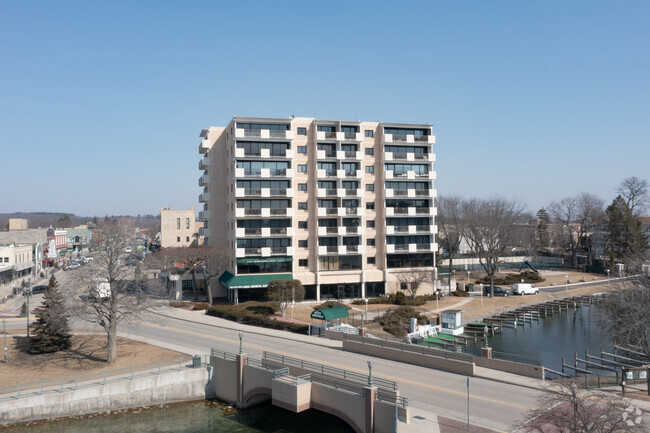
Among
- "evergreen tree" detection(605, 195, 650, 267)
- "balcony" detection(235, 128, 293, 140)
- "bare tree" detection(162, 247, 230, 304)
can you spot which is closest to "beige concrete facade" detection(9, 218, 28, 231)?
"bare tree" detection(162, 247, 230, 304)

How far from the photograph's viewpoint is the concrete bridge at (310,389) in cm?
2702

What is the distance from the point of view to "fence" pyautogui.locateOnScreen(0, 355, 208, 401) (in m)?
32.5

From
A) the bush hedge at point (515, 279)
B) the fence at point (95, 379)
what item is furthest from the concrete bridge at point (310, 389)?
the bush hedge at point (515, 279)

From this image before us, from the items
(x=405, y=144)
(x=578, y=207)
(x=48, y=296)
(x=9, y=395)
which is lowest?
(x=9, y=395)

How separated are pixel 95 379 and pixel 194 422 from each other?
8323 mm

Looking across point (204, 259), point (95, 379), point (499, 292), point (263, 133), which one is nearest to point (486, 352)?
point (95, 379)

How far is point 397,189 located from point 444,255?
40250mm

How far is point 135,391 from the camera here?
34.3 meters

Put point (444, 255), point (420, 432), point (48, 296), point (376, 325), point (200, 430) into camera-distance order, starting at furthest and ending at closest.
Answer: point (444, 255) → point (376, 325) → point (48, 296) → point (200, 430) → point (420, 432)

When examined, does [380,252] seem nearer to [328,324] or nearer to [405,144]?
[405,144]

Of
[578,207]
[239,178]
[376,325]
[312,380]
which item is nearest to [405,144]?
[239,178]

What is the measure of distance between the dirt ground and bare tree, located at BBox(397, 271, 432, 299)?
38.0 metres

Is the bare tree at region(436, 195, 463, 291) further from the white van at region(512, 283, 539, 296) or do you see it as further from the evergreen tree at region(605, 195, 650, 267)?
the evergreen tree at region(605, 195, 650, 267)

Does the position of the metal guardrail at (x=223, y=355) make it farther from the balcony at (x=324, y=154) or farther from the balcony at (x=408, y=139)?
the balcony at (x=408, y=139)
